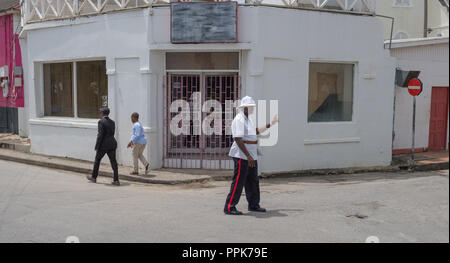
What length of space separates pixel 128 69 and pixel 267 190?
15.8ft

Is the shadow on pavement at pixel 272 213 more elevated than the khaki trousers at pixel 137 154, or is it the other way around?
the khaki trousers at pixel 137 154

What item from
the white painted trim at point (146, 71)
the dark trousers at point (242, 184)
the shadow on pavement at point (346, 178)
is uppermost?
the white painted trim at point (146, 71)

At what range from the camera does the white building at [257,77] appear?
424 inches

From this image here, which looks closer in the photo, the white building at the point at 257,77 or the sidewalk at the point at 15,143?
the white building at the point at 257,77

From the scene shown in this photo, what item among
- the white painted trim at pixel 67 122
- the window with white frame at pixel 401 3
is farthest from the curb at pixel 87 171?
the window with white frame at pixel 401 3

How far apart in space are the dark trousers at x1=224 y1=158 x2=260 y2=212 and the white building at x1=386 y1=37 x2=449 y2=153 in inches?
314

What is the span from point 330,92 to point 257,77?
244cm

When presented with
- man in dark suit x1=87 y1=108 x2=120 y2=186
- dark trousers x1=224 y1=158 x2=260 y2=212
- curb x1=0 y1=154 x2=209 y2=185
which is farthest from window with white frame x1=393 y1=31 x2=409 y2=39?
dark trousers x1=224 y1=158 x2=260 y2=212

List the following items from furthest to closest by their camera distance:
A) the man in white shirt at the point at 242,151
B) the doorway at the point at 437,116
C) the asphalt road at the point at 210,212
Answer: the doorway at the point at 437,116
the man in white shirt at the point at 242,151
the asphalt road at the point at 210,212

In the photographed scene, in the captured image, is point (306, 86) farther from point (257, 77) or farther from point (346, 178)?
point (346, 178)

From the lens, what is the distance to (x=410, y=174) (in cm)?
1157

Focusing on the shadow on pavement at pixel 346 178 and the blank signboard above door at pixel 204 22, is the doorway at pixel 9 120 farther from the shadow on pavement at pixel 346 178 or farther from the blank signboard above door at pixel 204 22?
the shadow on pavement at pixel 346 178

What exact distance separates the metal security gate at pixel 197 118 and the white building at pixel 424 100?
5515 millimetres

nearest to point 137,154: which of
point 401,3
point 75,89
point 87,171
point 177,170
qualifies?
point 177,170
